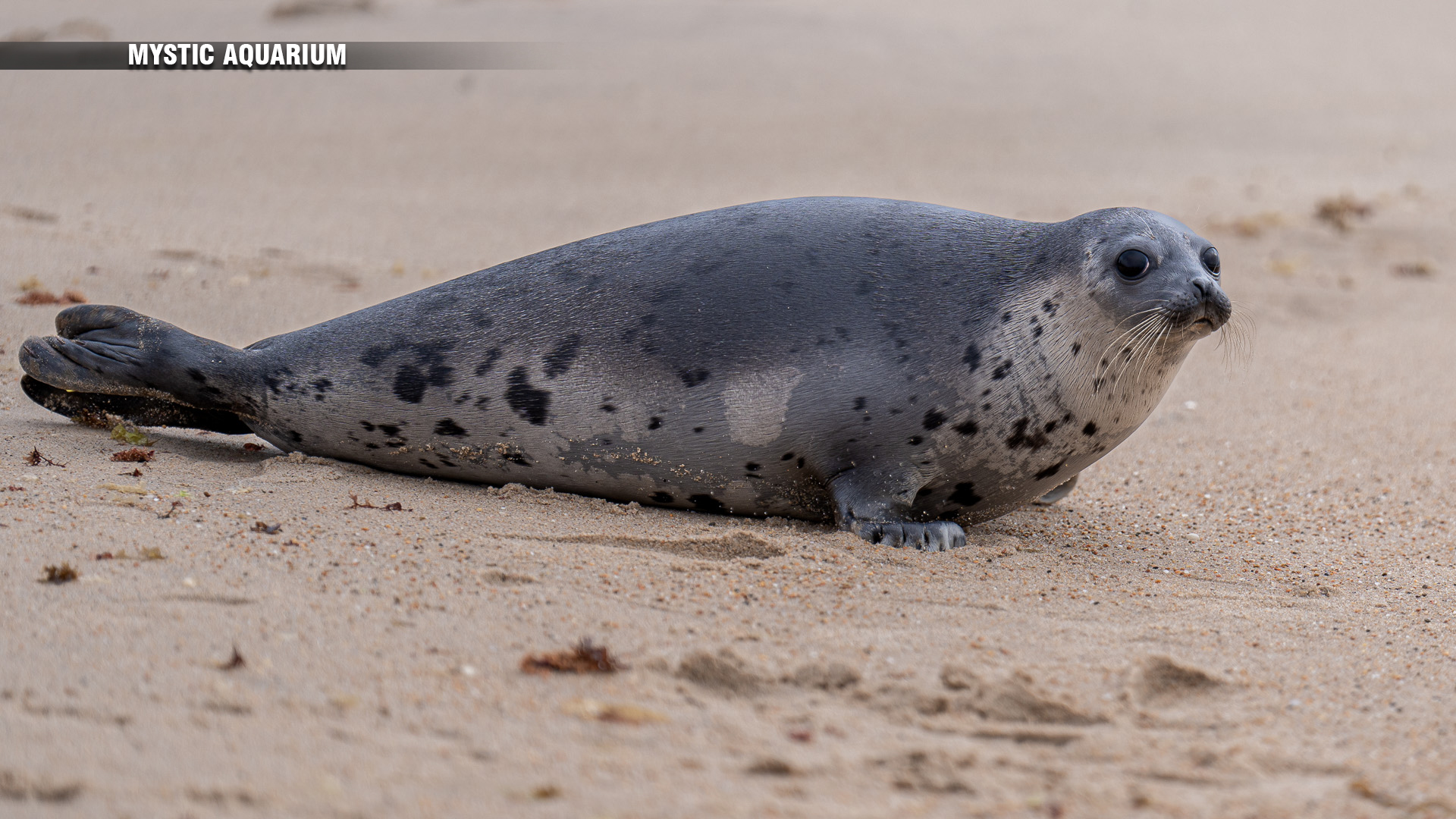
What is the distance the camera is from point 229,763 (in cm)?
197

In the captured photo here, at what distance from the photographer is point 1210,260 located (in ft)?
12.0

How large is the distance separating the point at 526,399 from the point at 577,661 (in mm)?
1368

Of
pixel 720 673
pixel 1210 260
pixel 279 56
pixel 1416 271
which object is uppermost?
pixel 279 56

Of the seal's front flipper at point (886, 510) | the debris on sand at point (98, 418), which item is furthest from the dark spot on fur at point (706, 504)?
the debris on sand at point (98, 418)

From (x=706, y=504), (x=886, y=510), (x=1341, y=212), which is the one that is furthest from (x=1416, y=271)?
(x=706, y=504)

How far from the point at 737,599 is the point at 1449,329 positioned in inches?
222

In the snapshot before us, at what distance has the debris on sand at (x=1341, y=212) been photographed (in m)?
8.88

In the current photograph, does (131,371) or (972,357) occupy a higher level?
(131,371)

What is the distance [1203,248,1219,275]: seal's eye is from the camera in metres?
3.62

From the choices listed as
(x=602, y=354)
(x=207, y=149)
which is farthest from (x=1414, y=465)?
(x=207, y=149)

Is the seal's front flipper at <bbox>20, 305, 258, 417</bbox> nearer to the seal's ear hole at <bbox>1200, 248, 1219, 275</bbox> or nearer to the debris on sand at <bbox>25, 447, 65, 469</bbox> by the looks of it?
the debris on sand at <bbox>25, 447, 65, 469</bbox>

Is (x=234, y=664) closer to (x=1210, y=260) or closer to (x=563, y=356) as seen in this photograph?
(x=563, y=356)

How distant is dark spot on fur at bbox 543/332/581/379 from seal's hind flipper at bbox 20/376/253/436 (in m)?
0.99

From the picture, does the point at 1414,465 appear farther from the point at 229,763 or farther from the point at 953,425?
the point at 229,763
